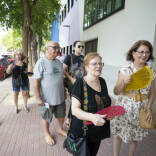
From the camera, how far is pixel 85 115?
1.29m

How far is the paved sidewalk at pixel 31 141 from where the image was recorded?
2668 millimetres

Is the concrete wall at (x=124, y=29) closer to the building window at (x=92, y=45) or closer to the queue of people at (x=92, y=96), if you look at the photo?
the building window at (x=92, y=45)

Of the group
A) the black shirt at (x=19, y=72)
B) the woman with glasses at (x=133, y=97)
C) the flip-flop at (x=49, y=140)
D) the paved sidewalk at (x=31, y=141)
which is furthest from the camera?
the black shirt at (x=19, y=72)

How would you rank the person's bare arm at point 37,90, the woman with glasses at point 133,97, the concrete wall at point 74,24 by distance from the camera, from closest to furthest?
the woman with glasses at point 133,97 → the person's bare arm at point 37,90 → the concrete wall at point 74,24

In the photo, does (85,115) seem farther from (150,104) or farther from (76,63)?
(76,63)

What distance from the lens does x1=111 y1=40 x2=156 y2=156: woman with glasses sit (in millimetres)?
1766

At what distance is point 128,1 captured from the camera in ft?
16.4

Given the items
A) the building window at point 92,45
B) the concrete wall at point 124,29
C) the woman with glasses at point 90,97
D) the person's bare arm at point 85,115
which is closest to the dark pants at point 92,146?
the woman with glasses at point 90,97

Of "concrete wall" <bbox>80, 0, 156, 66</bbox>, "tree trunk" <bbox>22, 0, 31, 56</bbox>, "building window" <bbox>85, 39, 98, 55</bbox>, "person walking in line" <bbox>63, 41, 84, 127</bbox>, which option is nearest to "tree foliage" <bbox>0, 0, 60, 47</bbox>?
"tree trunk" <bbox>22, 0, 31, 56</bbox>

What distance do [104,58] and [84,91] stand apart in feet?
18.6

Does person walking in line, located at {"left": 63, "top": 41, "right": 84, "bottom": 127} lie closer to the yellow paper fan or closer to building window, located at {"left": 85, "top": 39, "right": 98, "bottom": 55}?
the yellow paper fan

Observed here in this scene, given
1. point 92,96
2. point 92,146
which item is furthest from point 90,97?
point 92,146

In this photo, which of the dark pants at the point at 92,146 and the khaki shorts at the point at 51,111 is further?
the khaki shorts at the point at 51,111

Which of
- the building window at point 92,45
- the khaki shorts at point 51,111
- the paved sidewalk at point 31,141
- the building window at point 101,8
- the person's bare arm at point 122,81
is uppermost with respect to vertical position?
the building window at point 101,8
